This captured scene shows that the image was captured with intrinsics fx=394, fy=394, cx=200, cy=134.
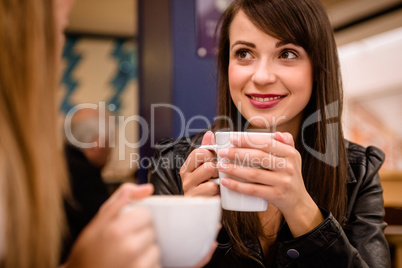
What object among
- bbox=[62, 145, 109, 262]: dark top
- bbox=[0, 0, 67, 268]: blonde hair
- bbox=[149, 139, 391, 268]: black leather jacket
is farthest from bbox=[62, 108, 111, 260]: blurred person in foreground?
bbox=[149, 139, 391, 268]: black leather jacket

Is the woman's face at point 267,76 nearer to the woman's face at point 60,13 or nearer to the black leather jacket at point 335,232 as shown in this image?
the black leather jacket at point 335,232

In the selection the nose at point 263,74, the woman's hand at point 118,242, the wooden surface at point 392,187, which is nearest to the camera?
the woman's hand at point 118,242

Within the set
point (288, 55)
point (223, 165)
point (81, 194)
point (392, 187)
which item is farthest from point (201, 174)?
point (392, 187)

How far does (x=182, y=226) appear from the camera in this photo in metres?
0.47

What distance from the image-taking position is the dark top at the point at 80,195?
1.96ft

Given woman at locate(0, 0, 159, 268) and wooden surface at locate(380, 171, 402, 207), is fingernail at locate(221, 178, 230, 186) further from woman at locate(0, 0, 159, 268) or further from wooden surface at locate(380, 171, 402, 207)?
wooden surface at locate(380, 171, 402, 207)

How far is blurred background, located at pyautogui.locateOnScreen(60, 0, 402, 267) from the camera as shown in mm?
2131

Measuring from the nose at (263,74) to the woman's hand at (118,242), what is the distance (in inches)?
28.8

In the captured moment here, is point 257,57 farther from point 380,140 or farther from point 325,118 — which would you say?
point 380,140

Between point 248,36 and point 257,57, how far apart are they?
66mm

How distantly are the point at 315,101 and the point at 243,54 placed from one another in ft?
0.91

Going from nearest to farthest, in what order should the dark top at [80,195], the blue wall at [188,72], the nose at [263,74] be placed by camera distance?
1. the dark top at [80,195]
2. the nose at [263,74]
3. the blue wall at [188,72]

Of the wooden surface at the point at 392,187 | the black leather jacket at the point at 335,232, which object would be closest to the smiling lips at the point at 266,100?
the black leather jacket at the point at 335,232

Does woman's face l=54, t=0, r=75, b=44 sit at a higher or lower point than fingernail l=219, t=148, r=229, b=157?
higher
